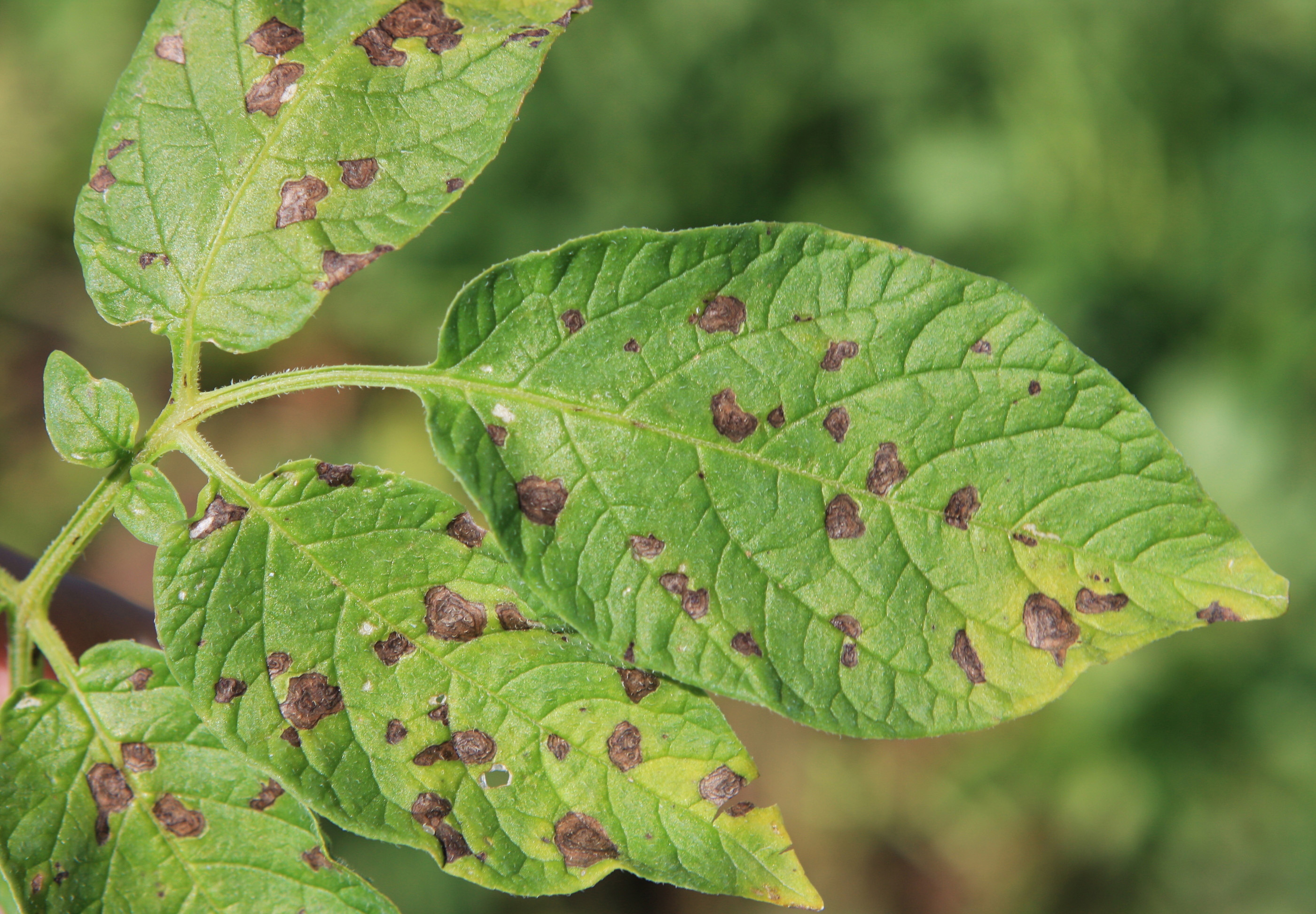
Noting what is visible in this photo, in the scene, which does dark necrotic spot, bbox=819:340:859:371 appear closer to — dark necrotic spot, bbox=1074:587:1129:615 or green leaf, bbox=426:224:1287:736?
green leaf, bbox=426:224:1287:736

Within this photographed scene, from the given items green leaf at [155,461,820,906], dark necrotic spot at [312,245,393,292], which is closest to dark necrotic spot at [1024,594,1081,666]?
green leaf at [155,461,820,906]

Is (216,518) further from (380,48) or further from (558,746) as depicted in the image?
(380,48)

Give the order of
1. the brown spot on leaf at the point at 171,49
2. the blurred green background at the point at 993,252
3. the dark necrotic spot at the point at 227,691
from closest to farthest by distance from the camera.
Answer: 1. the dark necrotic spot at the point at 227,691
2. the brown spot on leaf at the point at 171,49
3. the blurred green background at the point at 993,252

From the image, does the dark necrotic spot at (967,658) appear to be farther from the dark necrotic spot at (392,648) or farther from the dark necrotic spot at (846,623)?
the dark necrotic spot at (392,648)

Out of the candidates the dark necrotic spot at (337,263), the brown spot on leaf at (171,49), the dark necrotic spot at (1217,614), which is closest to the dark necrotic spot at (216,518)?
the dark necrotic spot at (337,263)

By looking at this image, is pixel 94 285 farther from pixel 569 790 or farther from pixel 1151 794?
pixel 1151 794

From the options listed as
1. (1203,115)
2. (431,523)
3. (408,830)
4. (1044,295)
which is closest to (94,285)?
(431,523)

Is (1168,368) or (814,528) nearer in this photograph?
(814,528)
